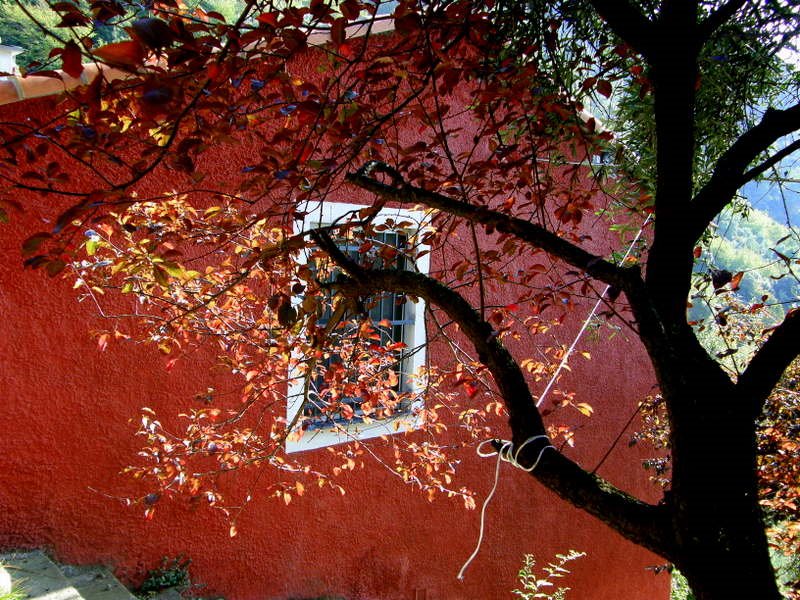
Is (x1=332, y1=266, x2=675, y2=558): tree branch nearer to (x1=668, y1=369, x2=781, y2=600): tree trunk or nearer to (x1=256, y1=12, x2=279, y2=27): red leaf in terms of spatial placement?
(x1=668, y1=369, x2=781, y2=600): tree trunk

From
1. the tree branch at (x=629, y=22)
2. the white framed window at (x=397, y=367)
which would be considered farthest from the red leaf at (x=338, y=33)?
the white framed window at (x=397, y=367)

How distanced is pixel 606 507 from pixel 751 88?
2393mm

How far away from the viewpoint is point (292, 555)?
189 inches

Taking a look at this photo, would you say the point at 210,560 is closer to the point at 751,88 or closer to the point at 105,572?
the point at 105,572

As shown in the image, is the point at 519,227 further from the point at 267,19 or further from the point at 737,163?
the point at 267,19

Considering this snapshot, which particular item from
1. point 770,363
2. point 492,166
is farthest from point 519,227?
point 770,363

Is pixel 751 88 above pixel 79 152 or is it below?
above

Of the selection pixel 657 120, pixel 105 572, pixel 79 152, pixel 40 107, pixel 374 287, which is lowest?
pixel 105 572

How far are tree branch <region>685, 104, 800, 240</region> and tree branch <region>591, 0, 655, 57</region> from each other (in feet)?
1.36

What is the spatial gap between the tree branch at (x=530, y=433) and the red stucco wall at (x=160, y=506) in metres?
1.45

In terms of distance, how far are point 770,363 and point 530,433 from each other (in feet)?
2.34

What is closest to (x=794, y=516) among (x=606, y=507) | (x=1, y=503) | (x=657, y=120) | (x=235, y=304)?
(x=606, y=507)

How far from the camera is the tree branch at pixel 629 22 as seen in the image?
2057mm

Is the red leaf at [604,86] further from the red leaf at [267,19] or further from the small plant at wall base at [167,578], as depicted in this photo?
the small plant at wall base at [167,578]
